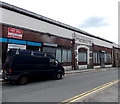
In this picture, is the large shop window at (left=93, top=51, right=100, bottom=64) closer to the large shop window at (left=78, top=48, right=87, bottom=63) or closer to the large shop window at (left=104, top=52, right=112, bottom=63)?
the large shop window at (left=78, top=48, right=87, bottom=63)

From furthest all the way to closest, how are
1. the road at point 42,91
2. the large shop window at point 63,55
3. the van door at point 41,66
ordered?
the large shop window at point 63,55, the van door at point 41,66, the road at point 42,91

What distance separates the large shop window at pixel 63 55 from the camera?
18.6 meters

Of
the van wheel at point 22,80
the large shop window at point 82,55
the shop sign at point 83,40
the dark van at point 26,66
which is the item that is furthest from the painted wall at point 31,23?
the van wheel at point 22,80

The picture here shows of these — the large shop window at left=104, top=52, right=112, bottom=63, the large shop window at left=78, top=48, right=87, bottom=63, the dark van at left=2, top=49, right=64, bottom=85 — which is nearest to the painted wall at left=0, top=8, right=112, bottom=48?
the large shop window at left=78, top=48, right=87, bottom=63

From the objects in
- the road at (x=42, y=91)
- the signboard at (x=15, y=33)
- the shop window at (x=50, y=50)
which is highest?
the signboard at (x=15, y=33)

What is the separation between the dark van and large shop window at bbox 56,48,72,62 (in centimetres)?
773

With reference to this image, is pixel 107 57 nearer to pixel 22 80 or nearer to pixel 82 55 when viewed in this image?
pixel 82 55

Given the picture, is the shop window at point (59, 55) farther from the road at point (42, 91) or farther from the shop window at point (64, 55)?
the road at point (42, 91)

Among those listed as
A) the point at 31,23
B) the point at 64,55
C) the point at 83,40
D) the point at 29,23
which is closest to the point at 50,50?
the point at 64,55

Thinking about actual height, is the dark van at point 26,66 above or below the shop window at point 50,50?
below

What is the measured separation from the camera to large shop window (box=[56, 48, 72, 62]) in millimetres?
18608

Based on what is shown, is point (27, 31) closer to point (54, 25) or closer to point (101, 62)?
point (54, 25)

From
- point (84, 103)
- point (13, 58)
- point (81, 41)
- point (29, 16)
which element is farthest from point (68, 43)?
point (84, 103)

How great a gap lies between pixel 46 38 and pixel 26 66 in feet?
28.4
